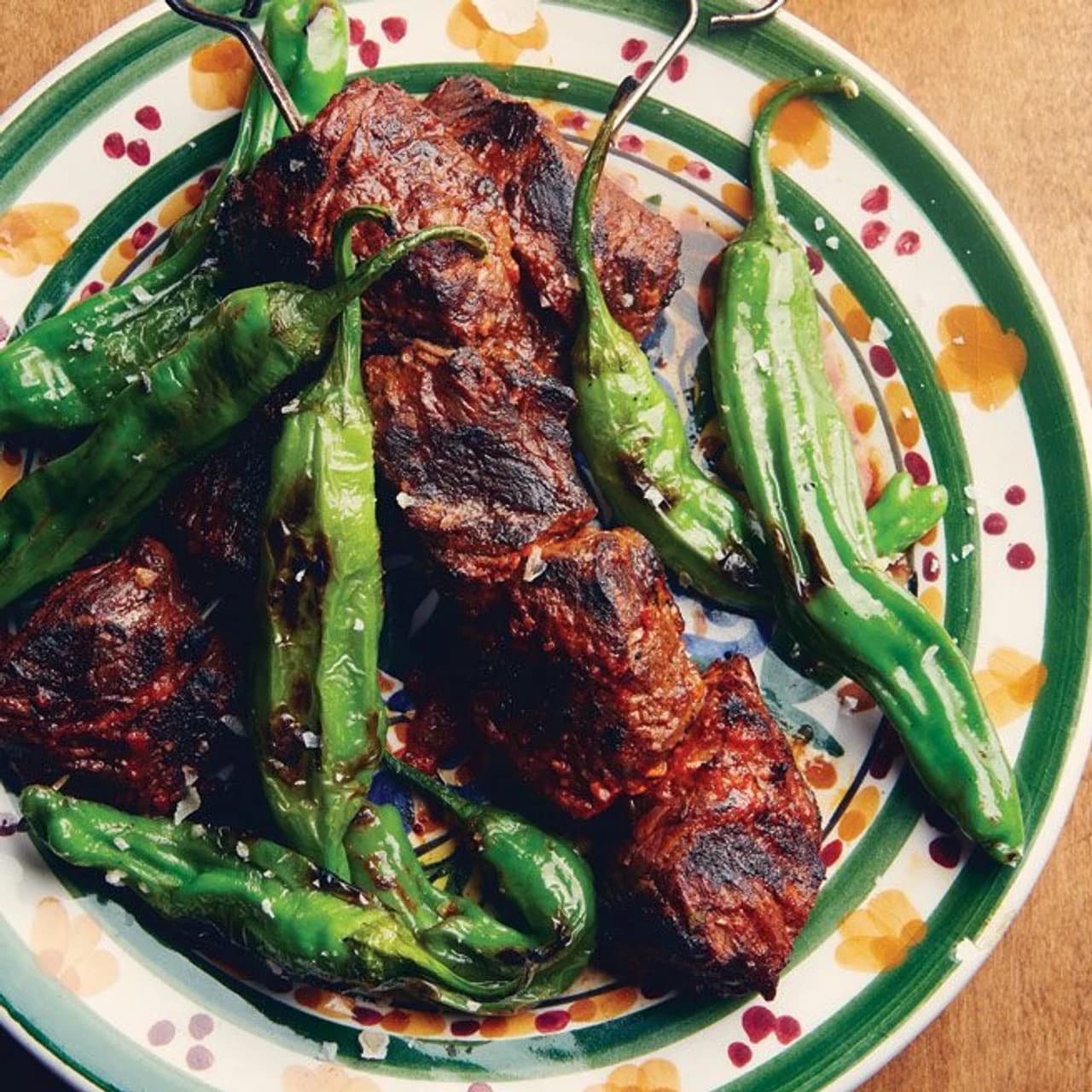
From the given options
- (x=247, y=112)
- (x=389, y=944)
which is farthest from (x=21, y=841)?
(x=247, y=112)

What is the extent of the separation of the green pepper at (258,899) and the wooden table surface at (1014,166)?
153cm

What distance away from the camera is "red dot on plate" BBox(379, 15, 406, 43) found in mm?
3873

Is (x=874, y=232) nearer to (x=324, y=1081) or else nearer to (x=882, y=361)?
(x=882, y=361)

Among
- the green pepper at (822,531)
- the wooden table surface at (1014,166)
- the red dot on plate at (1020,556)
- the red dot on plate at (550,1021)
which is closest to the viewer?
the green pepper at (822,531)

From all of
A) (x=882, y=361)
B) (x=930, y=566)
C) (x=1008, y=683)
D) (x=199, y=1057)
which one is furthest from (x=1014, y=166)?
(x=199, y=1057)

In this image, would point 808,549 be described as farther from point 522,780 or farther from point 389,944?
point 389,944

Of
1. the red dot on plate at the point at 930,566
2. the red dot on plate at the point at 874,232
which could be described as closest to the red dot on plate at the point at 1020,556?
the red dot on plate at the point at 930,566

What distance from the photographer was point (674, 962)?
3.55 m

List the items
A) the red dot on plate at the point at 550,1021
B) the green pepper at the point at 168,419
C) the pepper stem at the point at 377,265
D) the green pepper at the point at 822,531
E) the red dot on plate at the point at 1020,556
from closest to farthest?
the pepper stem at the point at 377,265, the green pepper at the point at 168,419, the green pepper at the point at 822,531, the red dot on plate at the point at 550,1021, the red dot on plate at the point at 1020,556

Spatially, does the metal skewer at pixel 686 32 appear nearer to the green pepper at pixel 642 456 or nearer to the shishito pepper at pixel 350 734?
the green pepper at pixel 642 456

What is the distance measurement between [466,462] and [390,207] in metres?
0.69

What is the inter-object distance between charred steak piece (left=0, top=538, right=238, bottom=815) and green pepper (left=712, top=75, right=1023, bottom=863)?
1.62 metres

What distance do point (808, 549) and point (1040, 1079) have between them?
6.12 ft

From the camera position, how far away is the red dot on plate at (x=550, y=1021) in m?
3.78
